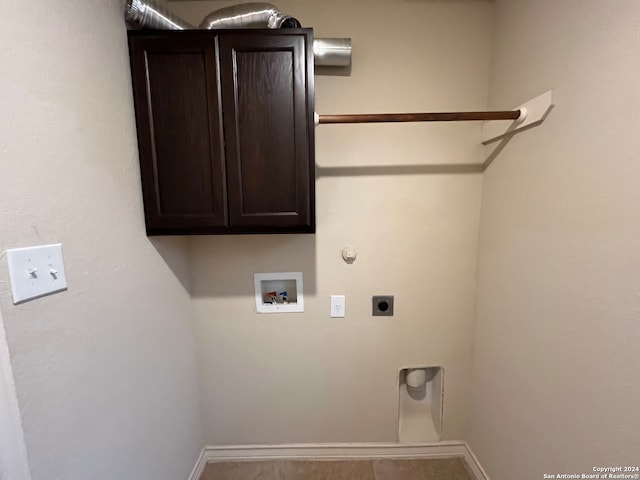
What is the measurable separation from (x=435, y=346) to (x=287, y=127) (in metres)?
1.45

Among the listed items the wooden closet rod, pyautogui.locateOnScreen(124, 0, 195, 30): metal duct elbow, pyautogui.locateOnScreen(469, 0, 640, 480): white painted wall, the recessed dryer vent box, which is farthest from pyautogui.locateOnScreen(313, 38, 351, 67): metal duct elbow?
the recessed dryer vent box

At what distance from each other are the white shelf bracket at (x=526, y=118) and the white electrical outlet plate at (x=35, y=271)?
1.70 m

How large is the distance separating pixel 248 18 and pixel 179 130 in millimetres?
566

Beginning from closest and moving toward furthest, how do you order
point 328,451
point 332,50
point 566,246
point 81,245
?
point 81,245
point 566,246
point 332,50
point 328,451

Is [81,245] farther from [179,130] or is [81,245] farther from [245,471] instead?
[245,471]

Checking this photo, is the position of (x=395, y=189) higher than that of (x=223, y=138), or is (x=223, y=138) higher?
(x=223, y=138)

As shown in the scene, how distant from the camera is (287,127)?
1.02 meters

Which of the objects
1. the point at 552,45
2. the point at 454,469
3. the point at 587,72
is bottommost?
the point at 454,469

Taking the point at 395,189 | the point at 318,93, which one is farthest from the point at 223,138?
the point at 395,189

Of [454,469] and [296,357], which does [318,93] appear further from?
[454,469]

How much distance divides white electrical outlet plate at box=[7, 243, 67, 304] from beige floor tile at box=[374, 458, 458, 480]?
1803 mm

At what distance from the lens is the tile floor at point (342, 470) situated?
4.72ft

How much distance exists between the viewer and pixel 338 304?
4.73 ft

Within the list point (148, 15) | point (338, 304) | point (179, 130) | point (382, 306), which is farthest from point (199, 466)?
point (148, 15)
